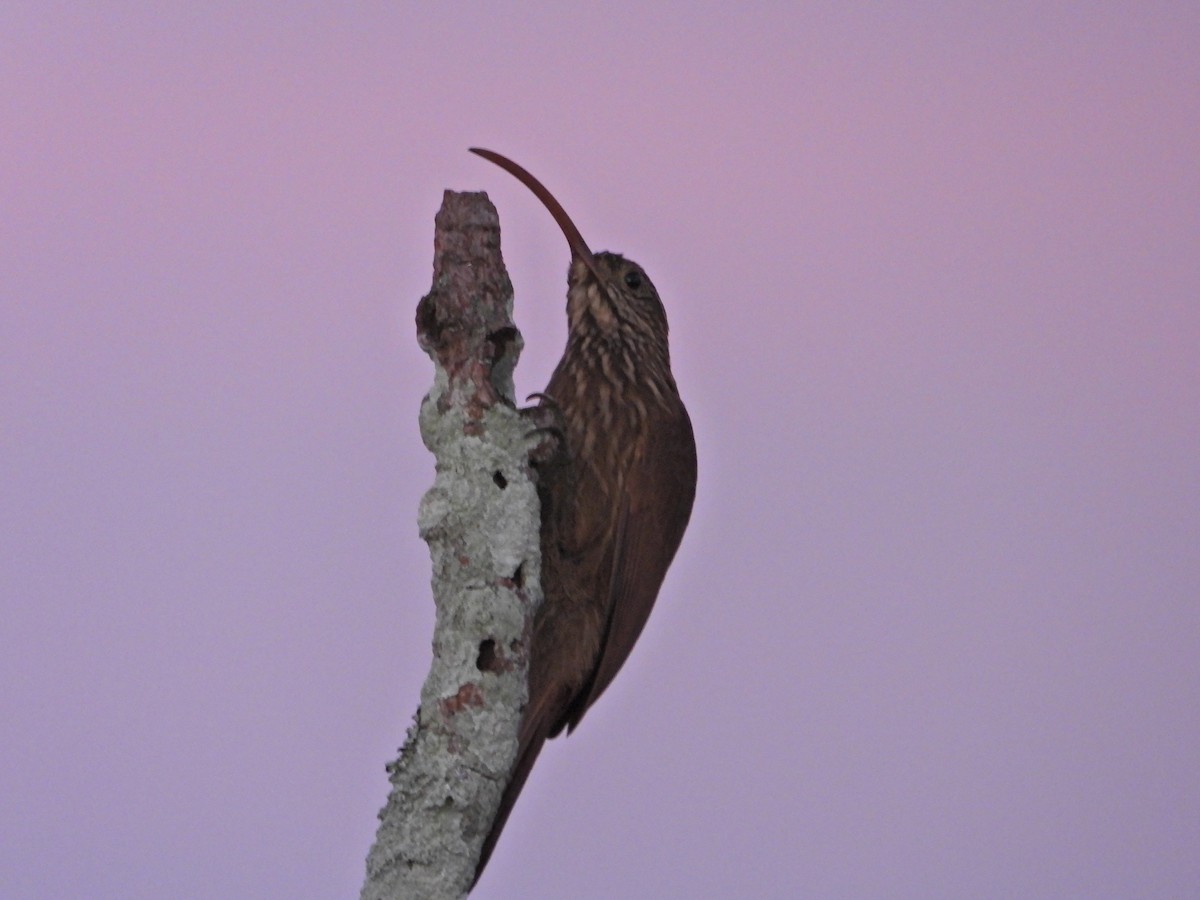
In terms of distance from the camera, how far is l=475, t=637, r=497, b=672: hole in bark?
404cm

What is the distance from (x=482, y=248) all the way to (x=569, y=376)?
3.81 feet

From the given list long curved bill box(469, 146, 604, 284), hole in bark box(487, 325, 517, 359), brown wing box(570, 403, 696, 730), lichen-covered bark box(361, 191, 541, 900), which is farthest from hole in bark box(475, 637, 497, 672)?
long curved bill box(469, 146, 604, 284)

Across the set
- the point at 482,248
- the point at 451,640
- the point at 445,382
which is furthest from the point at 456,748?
the point at 482,248

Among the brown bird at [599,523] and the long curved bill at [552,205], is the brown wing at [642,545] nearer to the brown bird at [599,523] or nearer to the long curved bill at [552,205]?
the brown bird at [599,523]

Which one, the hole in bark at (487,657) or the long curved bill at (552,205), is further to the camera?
the long curved bill at (552,205)

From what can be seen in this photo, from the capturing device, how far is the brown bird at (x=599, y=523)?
486 centimetres

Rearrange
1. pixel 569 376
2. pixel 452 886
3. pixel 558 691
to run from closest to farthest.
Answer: pixel 452 886 → pixel 558 691 → pixel 569 376

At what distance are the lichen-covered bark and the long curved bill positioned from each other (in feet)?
2.85

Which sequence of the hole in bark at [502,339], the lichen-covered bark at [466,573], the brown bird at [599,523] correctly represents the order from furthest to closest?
the brown bird at [599,523] → the hole in bark at [502,339] → the lichen-covered bark at [466,573]

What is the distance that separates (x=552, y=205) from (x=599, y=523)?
0.96 metres

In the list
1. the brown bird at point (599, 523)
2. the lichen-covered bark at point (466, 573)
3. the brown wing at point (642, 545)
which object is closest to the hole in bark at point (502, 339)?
Result: the lichen-covered bark at point (466, 573)

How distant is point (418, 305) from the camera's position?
412 cm

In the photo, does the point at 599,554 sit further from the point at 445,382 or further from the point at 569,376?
the point at 445,382

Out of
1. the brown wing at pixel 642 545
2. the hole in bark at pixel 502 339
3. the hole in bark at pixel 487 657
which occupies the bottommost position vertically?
the hole in bark at pixel 487 657
